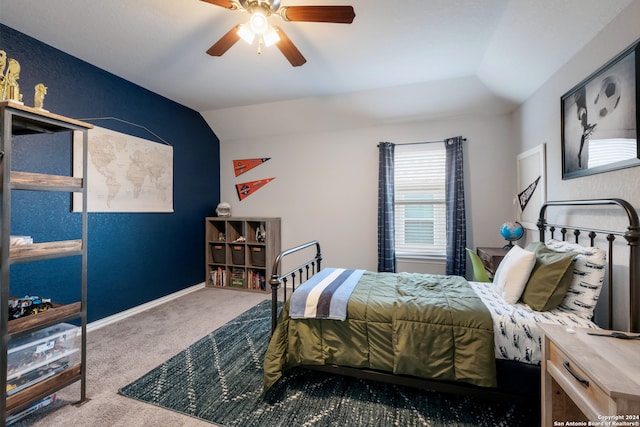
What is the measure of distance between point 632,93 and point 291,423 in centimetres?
267

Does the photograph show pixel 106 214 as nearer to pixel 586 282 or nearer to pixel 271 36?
pixel 271 36

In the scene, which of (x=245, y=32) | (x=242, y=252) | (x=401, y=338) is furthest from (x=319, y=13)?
(x=242, y=252)

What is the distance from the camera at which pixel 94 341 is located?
2590 millimetres

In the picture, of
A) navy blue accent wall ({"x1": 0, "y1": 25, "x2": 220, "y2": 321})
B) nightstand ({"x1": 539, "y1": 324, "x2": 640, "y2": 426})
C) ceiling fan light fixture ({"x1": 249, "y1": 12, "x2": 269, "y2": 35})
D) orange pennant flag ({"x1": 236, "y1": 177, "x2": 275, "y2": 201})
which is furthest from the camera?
orange pennant flag ({"x1": 236, "y1": 177, "x2": 275, "y2": 201})

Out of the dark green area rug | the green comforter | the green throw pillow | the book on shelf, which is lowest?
the dark green area rug

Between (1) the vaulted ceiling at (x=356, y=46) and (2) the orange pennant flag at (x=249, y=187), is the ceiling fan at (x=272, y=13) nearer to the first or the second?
(1) the vaulted ceiling at (x=356, y=46)

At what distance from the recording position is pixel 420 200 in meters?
3.87

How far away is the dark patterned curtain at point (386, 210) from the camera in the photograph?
3.78 m

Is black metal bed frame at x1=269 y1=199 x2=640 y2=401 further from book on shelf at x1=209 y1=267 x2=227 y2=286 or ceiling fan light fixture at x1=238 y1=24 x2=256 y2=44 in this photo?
book on shelf at x1=209 y1=267 x2=227 y2=286

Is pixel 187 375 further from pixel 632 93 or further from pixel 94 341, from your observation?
pixel 632 93

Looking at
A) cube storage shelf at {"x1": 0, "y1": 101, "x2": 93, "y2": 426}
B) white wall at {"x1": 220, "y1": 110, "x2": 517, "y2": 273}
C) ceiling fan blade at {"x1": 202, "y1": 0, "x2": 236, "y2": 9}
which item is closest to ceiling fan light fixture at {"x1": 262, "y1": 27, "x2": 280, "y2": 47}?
ceiling fan blade at {"x1": 202, "y1": 0, "x2": 236, "y2": 9}

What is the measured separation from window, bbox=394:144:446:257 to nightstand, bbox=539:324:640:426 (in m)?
2.50

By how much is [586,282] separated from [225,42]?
9.24 feet

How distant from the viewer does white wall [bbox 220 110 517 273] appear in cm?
355
